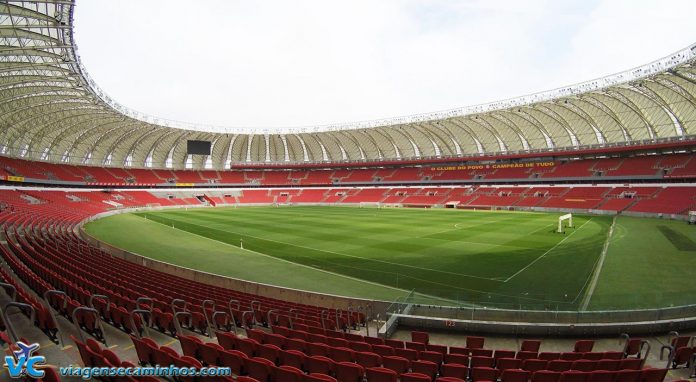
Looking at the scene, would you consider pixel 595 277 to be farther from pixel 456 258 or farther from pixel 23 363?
pixel 23 363

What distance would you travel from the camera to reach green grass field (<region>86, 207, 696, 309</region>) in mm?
15830

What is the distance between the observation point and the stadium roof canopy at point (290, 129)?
2566 centimetres

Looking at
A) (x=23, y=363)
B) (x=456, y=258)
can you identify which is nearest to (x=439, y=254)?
(x=456, y=258)

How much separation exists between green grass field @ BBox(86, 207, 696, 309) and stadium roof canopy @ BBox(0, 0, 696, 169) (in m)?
14.6

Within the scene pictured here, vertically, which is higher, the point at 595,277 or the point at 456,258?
the point at 595,277

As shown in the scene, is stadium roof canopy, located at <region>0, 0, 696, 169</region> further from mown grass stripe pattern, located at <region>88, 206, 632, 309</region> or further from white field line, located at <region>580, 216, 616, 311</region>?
white field line, located at <region>580, 216, 616, 311</region>

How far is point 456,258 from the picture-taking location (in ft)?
75.2

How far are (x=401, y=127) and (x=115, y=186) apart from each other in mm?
58479

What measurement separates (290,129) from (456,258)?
6163cm

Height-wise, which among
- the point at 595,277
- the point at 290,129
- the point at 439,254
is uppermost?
the point at 290,129

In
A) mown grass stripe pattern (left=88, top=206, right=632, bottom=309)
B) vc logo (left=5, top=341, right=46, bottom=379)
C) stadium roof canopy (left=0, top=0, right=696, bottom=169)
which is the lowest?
mown grass stripe pattern (left=88, top=206, right=632, bottom=309)

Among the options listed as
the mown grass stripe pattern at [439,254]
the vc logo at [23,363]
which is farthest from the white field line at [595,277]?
the vc logo at [23,363]

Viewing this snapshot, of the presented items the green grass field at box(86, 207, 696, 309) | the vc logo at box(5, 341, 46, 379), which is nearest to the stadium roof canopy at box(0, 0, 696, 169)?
the green grass field at box(86, 207, 696, 309)

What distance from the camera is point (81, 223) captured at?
122 feet
